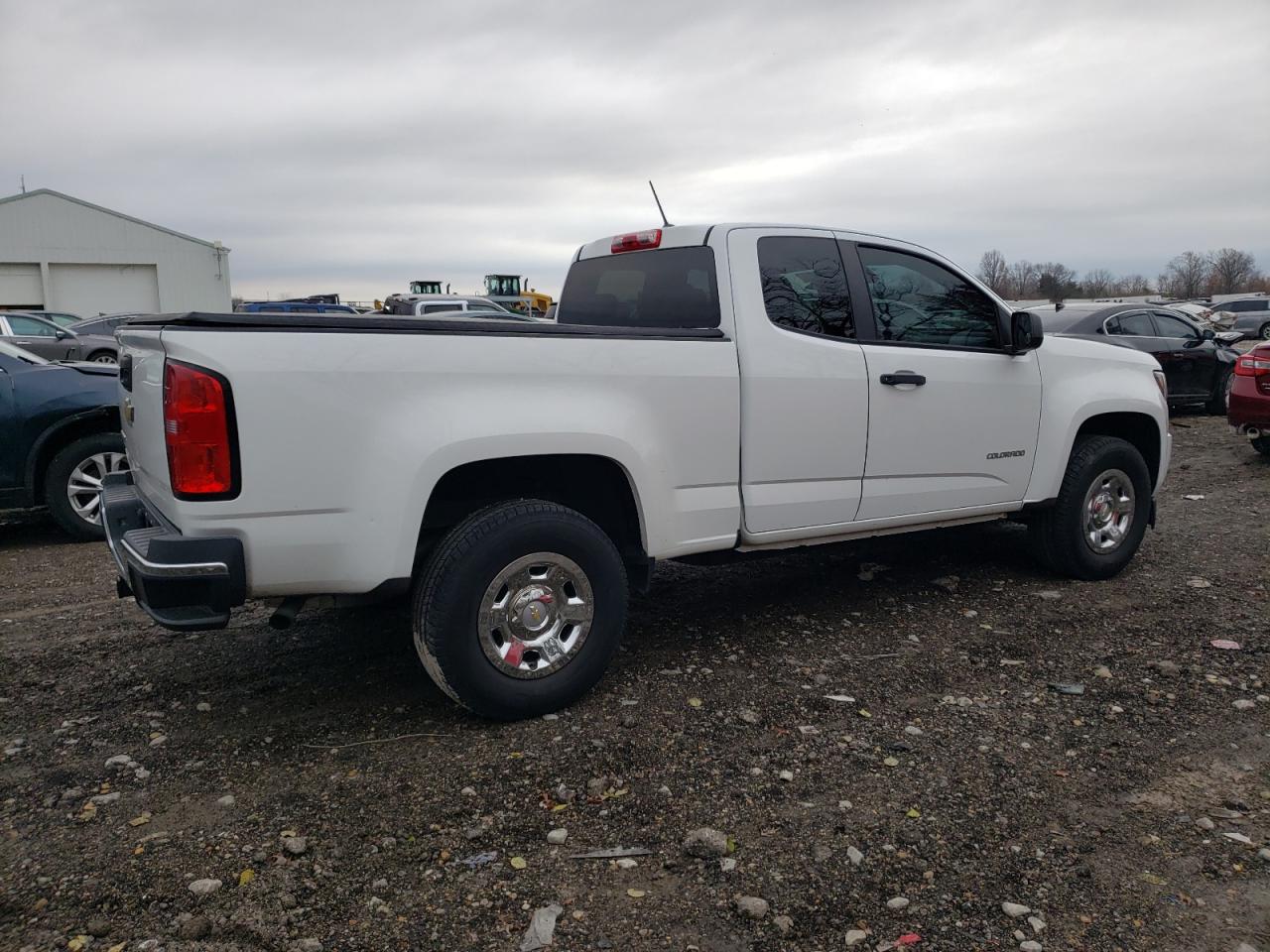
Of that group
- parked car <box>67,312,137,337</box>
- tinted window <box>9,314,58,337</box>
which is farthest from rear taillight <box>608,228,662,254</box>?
Answer: parked car <box>67,312,137,337</box>

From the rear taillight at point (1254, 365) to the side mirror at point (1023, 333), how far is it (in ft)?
18.9

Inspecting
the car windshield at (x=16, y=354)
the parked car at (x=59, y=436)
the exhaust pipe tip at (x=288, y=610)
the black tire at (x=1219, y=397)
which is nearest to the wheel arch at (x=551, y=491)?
the exhaust pipe tip at (x=288, y=610)

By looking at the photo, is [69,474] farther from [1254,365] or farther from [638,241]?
[1254,365]

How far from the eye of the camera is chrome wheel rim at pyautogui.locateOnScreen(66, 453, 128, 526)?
6898 mm

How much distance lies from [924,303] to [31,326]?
19441 mm

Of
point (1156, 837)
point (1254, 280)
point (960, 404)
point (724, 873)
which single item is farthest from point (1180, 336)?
point (1254, 280)

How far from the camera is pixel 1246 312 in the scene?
32.0 meters

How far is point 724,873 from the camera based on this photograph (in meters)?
2.75

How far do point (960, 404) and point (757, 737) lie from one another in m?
2.18

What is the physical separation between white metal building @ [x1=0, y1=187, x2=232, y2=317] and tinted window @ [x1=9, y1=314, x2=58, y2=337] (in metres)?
15.0

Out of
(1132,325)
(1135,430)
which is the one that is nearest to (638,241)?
(1135,430)

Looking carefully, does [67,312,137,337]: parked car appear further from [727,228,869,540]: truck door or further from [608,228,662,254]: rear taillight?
[727,228,869,540]: truck door

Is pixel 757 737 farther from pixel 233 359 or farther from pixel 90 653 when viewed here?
pixel 90 653

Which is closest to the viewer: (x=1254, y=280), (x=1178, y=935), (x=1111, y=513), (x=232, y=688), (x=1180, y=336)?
(x=1178, y=935)
